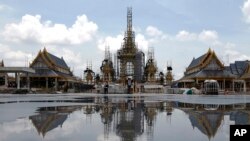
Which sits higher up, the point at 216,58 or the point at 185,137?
the point at 216,58

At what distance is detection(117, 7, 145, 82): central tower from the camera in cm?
7969

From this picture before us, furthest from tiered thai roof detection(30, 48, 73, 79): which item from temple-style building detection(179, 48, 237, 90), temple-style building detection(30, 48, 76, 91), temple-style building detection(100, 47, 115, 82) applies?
temple-style building detection(179, 48, 237, 90)

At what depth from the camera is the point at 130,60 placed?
262 feet

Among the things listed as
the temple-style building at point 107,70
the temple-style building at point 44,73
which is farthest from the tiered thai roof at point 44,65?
the temple-style building at point 107,70

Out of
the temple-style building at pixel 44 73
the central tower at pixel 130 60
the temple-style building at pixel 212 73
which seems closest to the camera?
the temple-style building at pixel 44 73

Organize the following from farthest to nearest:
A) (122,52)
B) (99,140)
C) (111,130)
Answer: (122,52) → (111,130) → (99,140)

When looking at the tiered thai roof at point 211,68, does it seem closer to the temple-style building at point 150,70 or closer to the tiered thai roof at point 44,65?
the temple-style building at point 150,70

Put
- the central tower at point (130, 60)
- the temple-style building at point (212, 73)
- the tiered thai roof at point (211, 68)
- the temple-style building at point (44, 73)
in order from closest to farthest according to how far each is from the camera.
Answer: the temple-style building at point (44, 73) < the temple-style building at point (212, 73) < the tiered thai roof at point (211, 68) < the central tower at point (130, 60)

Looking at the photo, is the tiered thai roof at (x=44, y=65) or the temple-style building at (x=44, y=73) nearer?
the temple-style building at (x=44, y=73)

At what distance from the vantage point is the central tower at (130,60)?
261 feet

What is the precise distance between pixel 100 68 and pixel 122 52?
6.63 m

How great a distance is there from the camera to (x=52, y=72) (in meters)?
73.6

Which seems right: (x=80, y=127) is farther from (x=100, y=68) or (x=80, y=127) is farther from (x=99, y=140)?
(x=100, y=68)

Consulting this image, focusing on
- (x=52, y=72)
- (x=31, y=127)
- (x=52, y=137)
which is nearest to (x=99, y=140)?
(x=52, y=137)
